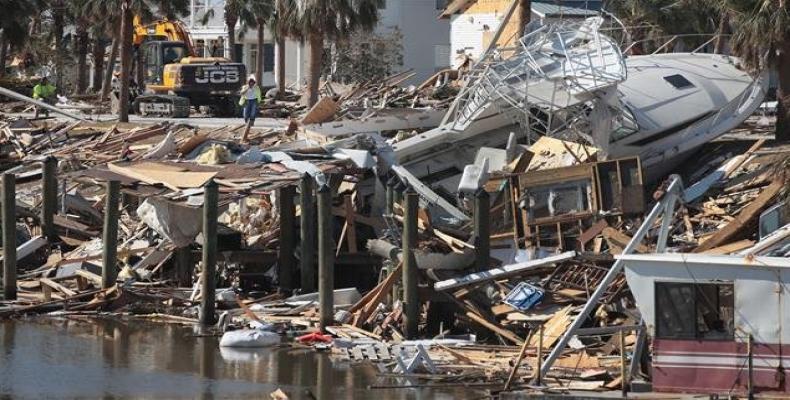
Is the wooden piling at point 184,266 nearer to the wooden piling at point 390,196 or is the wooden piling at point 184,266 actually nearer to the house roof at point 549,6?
the wooden piling at point 390,196

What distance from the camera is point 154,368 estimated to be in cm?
2450

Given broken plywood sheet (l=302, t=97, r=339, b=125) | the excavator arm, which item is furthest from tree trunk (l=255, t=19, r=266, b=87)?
broken plywood sheet (l=302, t=97, r=339, b=125)

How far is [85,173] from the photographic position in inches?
1192

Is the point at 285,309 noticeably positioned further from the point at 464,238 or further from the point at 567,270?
the point at 567,270

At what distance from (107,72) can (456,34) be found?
14892 millimetres

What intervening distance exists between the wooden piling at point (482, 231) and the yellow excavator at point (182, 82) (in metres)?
26.4

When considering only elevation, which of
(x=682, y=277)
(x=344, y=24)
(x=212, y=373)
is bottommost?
(x=212, y=373)

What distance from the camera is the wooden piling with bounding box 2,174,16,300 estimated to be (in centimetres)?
2870

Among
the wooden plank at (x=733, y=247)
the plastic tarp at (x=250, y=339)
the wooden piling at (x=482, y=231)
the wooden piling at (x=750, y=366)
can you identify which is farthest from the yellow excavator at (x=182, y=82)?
the wooden piling at (x=750, y=366)

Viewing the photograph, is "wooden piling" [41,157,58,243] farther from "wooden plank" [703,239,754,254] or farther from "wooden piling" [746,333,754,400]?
"wooden piling" [746,333,754,400]

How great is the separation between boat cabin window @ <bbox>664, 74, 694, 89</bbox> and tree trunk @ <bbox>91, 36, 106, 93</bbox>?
40.0 meters

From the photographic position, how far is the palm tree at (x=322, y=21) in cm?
4937

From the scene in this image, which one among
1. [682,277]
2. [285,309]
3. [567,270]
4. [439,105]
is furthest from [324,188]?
[439,105]

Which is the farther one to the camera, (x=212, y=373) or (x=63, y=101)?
(x=63, y=101)
